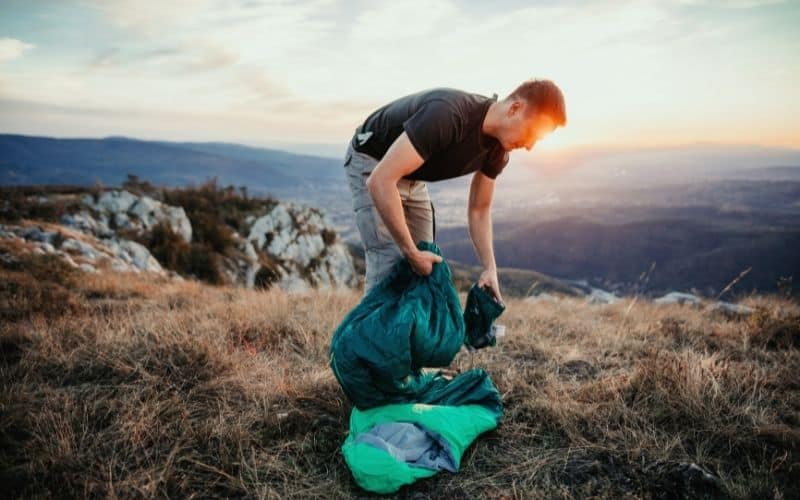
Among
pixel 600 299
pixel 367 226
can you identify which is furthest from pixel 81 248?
pixel 600 299

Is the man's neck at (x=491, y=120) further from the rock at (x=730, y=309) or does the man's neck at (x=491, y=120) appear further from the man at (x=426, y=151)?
the rock at (x=730, y=309)

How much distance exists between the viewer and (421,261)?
2.38 metres

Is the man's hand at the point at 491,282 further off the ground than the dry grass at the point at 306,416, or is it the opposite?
the man's hand at the point at 491,282

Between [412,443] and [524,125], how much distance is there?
188cm

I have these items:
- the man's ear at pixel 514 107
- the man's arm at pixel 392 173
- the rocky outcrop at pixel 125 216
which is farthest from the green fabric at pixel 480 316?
the rocky outcrop at pixel 125 216

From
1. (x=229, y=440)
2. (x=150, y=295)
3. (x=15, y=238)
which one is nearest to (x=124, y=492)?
(x=229, y=440)

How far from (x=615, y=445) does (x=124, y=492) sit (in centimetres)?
251

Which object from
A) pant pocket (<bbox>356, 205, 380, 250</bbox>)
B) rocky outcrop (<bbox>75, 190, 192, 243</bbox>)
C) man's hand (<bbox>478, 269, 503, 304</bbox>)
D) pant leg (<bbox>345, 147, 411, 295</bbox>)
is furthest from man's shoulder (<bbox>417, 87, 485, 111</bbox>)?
rocky outcrop (<bbox>75, 190, 192, 243</bbox>)

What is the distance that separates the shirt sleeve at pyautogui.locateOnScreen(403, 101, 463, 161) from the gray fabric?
151 cm

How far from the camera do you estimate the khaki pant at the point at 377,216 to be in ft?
8.64

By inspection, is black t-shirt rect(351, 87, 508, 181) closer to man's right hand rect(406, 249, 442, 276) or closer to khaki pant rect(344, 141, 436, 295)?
khaki pant rect(344, 141, 436, 295)

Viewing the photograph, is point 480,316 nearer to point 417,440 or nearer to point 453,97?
point 417,440

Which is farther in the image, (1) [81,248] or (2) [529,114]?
(1) [81,248]

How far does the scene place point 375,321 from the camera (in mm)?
2289
